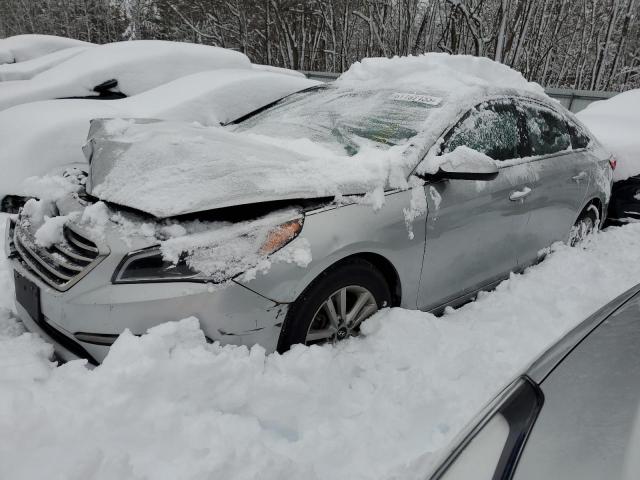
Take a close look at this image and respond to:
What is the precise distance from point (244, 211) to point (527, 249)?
2.22 m

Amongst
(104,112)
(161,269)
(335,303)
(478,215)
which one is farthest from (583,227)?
(104,112)

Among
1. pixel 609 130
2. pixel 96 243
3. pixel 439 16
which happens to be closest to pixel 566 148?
pixel 609 130

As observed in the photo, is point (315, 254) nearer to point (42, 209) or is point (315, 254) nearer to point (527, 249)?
point (42, 209)

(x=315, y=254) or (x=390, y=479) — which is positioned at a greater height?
(x=315, y=254)

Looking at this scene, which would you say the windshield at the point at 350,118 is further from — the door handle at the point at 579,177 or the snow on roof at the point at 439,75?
the door handle at the point at 579,177

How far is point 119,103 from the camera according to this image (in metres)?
5.21

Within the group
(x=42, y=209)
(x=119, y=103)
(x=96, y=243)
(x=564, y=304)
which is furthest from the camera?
(x=119, y=103)

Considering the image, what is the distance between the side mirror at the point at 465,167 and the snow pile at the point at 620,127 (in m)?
2.91

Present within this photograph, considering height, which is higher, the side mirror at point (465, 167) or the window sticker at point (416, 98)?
the window sticker at point (416, 98)

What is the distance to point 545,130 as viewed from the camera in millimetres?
3434

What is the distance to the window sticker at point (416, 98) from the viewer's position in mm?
2787

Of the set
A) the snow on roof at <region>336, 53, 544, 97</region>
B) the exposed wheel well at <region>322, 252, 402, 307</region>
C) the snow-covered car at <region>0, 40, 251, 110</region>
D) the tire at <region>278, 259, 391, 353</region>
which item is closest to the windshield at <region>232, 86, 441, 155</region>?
the snow on roof at <region>336, 53, 544, 97</region>

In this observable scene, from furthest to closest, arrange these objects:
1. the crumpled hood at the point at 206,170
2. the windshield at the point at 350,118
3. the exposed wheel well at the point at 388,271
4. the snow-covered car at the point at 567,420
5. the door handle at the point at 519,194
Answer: the door handle at the point at 519,194 → the windshield at the point at 350,118 → the exposed wheel well at the point at 388,271 → the crumpled hood at the point at 206,170 → the snow-covered car at the point at 567,420

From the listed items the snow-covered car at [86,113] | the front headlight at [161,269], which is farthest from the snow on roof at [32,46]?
the front headlight at [161,269]
